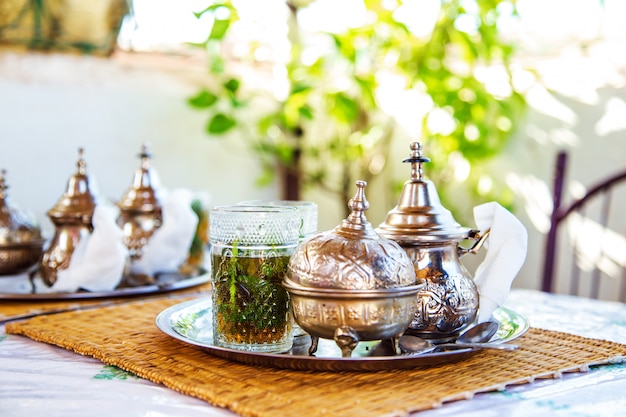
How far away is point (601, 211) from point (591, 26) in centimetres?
47

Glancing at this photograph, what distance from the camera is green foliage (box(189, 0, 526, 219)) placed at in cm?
197

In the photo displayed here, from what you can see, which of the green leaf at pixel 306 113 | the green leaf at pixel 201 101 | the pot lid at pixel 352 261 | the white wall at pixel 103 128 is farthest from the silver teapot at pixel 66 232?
the green leaf at pixel 306 113

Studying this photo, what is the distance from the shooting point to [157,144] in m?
2.10

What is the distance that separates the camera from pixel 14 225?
1.23 metres

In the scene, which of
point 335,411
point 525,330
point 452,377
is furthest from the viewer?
point 525,330

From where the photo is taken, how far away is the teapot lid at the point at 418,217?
30.3 inches

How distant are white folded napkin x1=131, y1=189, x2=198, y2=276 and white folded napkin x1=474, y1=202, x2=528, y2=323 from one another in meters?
0.55

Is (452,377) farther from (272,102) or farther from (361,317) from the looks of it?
(272,102)

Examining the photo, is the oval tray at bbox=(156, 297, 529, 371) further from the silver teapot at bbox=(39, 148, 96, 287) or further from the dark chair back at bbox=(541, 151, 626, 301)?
the dark chair back at bbox=(541, 151, 626, 301)

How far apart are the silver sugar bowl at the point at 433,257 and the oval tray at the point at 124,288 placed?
19.2 inches

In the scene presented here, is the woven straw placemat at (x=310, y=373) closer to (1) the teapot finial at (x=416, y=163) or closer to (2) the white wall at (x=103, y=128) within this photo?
(1) the teapot finial at (x=416, y=163)

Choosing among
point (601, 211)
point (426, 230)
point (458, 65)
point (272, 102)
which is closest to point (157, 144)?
point (272, 102)

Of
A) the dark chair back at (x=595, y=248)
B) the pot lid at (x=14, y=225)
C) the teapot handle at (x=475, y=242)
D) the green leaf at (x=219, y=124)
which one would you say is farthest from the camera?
the green leaf at (x=219, y=124)

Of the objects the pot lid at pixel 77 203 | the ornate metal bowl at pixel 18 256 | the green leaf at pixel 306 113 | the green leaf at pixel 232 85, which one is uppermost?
the green leaf at pixel 232 85
